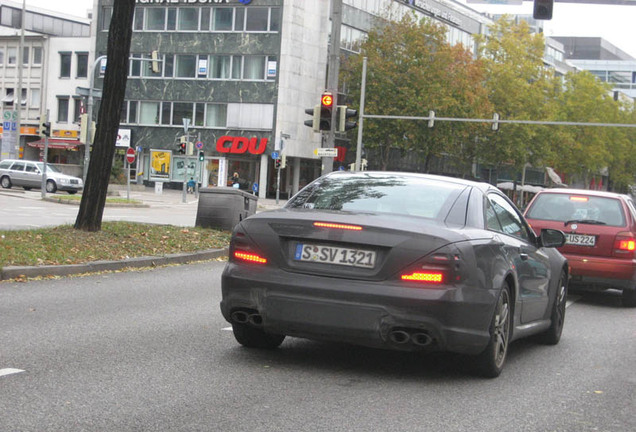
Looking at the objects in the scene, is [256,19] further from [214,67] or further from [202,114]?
[202,114]

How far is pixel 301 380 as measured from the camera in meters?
6.00

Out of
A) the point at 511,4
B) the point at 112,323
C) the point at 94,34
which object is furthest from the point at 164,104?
the point at 112,323

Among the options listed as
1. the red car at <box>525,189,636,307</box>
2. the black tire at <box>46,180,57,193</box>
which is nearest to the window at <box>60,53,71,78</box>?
the black tire at <box>46,180,57,193</box>

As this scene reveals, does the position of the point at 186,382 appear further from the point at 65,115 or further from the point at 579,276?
the point at 65,115

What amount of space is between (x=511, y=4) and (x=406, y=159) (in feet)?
179

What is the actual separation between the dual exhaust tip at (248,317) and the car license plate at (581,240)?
23.2 ft

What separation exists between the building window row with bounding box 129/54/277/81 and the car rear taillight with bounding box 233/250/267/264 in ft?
183

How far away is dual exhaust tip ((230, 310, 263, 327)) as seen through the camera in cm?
627

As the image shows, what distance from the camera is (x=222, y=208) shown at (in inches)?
751

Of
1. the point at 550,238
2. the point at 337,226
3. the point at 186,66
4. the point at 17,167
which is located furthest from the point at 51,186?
the point at 337,226

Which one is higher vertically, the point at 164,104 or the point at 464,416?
the point at 164,104

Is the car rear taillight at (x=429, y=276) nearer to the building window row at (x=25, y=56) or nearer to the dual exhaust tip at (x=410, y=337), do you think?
the dual exhaust tip at (x=410, y=337)

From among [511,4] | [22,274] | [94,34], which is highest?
[94,34]

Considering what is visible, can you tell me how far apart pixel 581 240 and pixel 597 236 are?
0.21 meters
